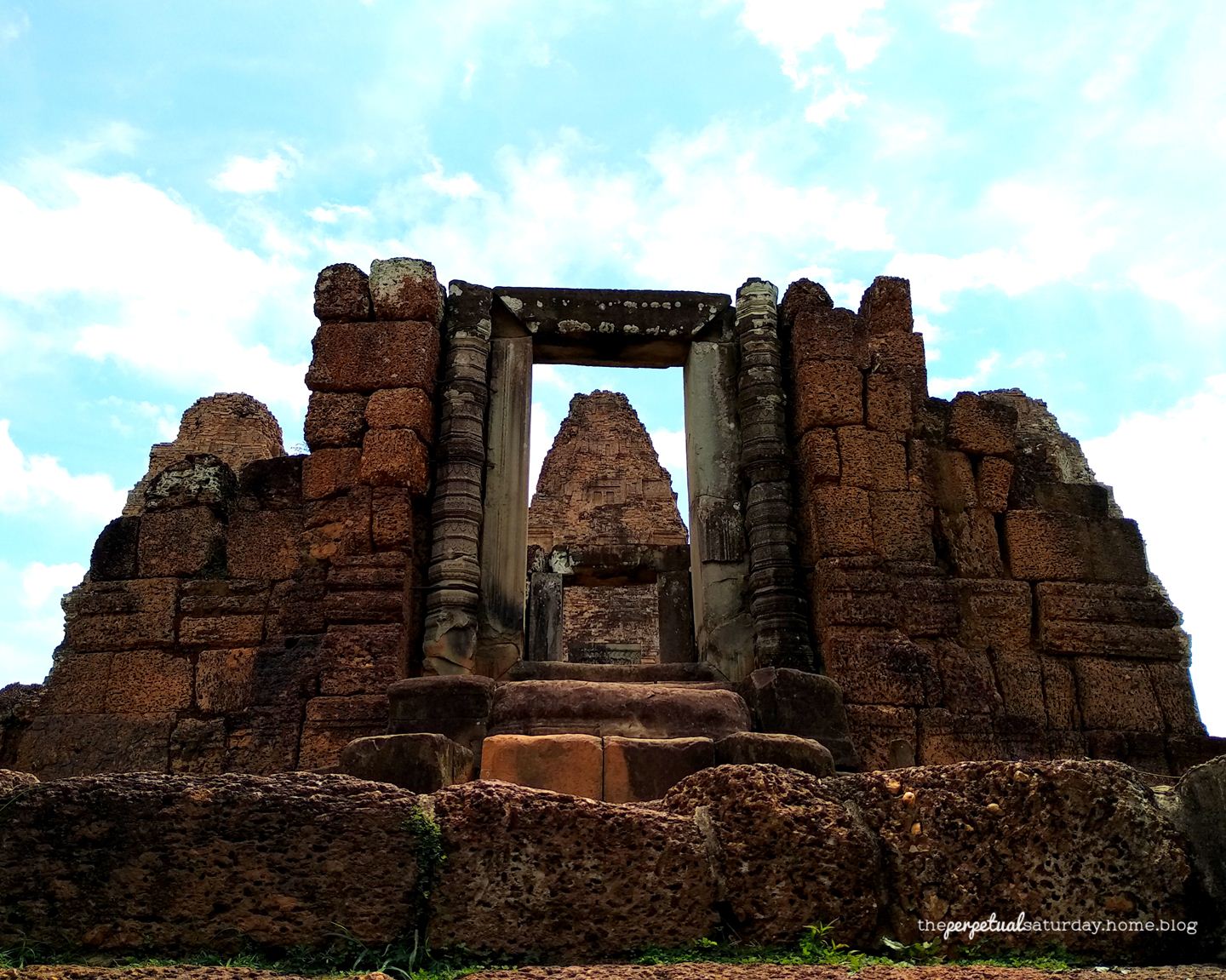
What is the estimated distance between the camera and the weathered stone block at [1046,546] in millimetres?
7664

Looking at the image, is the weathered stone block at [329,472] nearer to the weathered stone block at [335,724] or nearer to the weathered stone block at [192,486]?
the weathered stone block at [192,486]

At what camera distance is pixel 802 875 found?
334cm

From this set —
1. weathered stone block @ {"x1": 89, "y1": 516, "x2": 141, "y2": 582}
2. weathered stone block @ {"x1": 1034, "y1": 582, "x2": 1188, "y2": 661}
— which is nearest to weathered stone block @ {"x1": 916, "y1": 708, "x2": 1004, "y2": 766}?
weathered stone block @ {"x1": 1034, "y1": 582, "x2": 1188, "y2": 661}

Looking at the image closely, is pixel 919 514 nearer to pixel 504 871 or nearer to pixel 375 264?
pixel 375 264

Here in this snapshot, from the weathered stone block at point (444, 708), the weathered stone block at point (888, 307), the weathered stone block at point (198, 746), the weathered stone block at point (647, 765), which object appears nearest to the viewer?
the weathered stone block at point (647, 765)

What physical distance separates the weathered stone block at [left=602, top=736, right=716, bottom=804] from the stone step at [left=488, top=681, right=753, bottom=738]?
48cm

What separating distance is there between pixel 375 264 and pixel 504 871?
5985 millimetres

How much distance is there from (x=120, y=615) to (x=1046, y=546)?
6.48m

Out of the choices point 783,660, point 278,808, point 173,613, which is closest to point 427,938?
point 278,808

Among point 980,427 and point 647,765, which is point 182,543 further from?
point 980,427

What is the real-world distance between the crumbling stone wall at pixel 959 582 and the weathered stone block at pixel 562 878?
146 inches

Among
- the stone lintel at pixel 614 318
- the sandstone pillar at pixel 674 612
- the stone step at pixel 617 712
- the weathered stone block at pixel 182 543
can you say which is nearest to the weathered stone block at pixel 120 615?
the weathered stone block at pixel 182 543

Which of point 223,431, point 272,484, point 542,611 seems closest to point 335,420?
Result: point 272,484

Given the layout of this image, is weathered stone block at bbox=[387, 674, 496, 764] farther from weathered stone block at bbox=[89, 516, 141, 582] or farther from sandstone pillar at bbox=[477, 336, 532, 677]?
weathered stone block at bbox=[89, 516, 141, 582]
